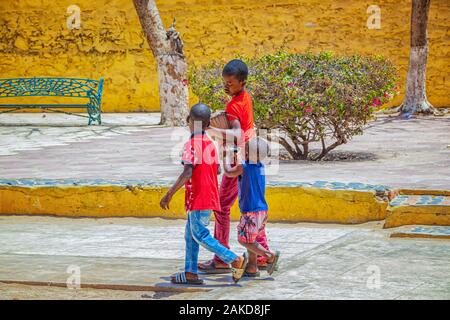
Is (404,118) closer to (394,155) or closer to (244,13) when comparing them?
(244,13)

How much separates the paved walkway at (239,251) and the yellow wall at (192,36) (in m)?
12.9

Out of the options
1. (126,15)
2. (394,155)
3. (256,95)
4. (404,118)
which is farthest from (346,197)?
(126,15)

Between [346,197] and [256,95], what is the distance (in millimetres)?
2961

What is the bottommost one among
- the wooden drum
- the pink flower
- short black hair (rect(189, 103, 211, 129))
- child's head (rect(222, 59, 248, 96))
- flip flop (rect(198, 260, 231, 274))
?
flip flop (rect(198, 260, 231, 274))

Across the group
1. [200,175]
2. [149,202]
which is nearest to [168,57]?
[149,202]

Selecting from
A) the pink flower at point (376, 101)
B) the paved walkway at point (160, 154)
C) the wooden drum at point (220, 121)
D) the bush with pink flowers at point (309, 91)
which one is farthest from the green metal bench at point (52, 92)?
the wooden drum at point (220, 121)

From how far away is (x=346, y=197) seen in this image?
8.98 m

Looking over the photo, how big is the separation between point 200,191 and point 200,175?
0.34ft

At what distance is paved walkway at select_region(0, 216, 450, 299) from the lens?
636 centimetres

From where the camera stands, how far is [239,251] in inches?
308

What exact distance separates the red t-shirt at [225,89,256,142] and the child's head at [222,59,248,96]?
0.06m

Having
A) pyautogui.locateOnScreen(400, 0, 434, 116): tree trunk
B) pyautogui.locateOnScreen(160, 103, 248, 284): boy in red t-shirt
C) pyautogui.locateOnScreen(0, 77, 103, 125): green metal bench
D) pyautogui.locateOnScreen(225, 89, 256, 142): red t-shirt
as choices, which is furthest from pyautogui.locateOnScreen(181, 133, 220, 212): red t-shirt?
pyautogui.locateOnScreen(400, 0, 434, 116): tree trunk

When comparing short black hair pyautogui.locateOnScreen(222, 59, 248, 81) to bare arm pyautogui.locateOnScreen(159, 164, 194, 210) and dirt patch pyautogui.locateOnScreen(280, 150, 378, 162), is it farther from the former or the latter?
dirt patch pyautogui.locateOnScreen(280, 150, 378, 162)

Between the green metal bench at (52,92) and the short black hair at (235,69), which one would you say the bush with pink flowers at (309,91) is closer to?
the short black hair at (235,69)
